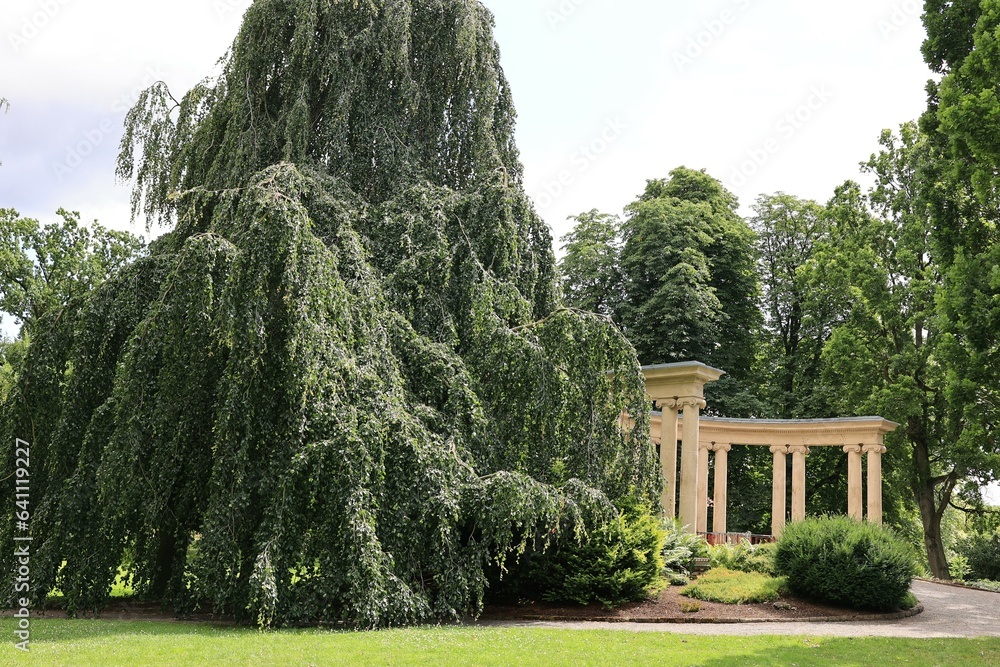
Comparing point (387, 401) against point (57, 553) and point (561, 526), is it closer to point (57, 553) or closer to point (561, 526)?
point (561, 526)

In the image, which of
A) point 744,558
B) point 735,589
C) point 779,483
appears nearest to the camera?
point 735,589

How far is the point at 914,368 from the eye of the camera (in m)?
26.8

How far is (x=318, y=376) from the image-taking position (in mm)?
11086

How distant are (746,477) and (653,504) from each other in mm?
17872

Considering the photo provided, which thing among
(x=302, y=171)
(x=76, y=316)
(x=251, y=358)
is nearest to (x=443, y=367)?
(x=251, y=358)

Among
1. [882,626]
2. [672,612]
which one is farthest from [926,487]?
[672,612]

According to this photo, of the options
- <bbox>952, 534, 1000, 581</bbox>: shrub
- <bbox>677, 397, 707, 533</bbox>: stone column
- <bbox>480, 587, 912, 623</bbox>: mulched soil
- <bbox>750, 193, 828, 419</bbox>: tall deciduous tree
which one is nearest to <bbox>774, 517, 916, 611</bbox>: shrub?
<bbox>480, 587, 912, 623</bbox>: mulched soil

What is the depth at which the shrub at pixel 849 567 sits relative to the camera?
14203 mm

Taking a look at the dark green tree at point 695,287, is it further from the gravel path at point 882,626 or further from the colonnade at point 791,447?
the gravel path at point 882,626

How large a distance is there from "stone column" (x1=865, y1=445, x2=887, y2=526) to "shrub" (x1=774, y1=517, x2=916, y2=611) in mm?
9373

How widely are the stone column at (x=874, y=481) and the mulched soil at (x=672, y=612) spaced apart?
34.2ft

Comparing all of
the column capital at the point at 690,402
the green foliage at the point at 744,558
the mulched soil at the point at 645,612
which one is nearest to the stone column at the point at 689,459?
the column capital at the point at 690,402

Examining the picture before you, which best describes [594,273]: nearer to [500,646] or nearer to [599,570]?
[599,570]

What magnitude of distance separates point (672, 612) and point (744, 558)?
5352 mm
